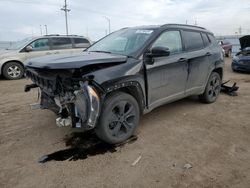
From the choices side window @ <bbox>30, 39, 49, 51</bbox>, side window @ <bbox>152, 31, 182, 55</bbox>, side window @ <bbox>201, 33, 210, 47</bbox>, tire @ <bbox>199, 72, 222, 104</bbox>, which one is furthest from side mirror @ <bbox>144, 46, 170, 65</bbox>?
side window @ <bbox>30, 39, 49, 51</bbox>

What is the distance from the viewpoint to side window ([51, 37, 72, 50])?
36.5 ft

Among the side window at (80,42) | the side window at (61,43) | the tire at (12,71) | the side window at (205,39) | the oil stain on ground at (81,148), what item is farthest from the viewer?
the side window at (80,42)

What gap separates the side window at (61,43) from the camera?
11.1 meters

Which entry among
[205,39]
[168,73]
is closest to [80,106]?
[168,73]

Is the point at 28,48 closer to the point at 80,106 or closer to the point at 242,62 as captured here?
the point at 80,106

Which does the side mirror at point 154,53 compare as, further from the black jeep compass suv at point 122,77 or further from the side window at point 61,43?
the side window at point 61,43

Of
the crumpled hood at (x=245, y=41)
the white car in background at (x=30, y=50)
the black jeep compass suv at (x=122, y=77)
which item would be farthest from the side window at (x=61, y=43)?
the crumpled hood at (x=245, y=41)

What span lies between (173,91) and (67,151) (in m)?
2.23

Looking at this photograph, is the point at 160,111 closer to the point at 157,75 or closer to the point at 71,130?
the point at 157,75

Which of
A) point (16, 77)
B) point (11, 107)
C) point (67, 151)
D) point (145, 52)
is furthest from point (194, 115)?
point (16, 77)

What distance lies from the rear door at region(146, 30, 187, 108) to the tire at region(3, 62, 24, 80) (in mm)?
7679

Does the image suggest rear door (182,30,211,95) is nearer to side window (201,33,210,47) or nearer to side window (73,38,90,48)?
side window (201,33,210,47)

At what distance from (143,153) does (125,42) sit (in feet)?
6.75

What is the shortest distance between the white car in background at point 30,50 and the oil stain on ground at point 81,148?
20.3 ft
